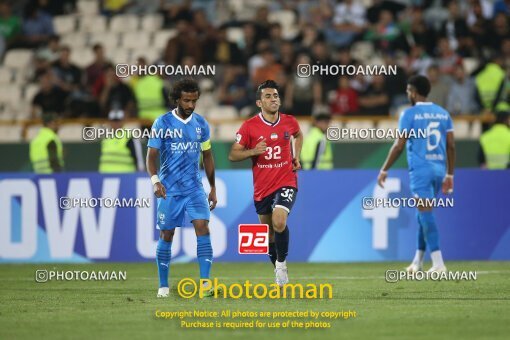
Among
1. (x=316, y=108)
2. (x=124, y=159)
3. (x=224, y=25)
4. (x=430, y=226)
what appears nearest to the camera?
(x=430, y=226)

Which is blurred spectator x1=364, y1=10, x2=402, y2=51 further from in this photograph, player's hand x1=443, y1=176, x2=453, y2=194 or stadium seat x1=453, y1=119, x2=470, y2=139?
player's hand x1=443, y1=176, x2=453, y2=194

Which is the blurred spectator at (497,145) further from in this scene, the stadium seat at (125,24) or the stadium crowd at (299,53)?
the stadium seat at (125,24)

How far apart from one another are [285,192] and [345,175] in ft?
15.4

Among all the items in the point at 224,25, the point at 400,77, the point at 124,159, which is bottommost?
the point at 124,159

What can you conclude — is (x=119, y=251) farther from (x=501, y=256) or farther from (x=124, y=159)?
(x=501, y=256)

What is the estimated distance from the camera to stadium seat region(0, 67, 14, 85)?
916 inches

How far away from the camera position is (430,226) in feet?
46.6

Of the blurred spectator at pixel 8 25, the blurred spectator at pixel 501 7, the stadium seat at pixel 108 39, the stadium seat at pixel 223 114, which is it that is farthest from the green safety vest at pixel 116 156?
the blurred spectator at pixel 501 7

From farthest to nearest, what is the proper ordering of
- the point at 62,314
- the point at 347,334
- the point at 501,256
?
the point at 501,256 < the point at 62,314 < the point at 347,334

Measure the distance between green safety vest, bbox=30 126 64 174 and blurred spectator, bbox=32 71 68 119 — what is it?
260 centimetres

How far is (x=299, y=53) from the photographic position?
21328 mm

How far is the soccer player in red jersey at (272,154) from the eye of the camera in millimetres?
12695

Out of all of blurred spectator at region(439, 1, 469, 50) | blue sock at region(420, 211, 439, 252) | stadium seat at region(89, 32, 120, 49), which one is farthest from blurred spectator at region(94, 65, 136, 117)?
blue sock at region(420, 211, 439, 252)

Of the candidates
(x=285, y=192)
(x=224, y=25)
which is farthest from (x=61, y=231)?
(x=224, y=25)
